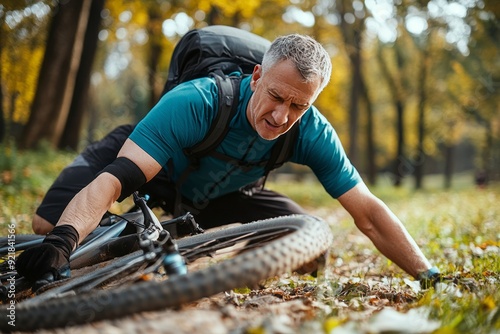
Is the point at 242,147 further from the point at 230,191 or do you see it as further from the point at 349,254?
the point at 349,254

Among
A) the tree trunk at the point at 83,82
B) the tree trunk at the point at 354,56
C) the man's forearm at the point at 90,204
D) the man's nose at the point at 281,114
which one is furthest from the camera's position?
the tree trunk at the point at 354,56

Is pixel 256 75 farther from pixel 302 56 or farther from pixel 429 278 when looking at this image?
pixel 429 278

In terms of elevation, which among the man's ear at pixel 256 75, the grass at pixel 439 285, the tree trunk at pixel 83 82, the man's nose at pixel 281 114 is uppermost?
the tree trunk at pixel 83 82

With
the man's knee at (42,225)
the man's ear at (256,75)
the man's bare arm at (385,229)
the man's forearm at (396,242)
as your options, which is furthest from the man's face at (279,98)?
the man's knee at (42,225)

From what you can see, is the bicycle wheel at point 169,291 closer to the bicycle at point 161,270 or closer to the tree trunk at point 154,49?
the bicycle at point 161,270

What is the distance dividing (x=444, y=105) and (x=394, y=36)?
6.90 metres

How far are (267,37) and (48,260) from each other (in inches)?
762

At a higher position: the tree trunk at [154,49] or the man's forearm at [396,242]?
the tree trunk at [154,49]

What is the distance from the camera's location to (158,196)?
3.92m

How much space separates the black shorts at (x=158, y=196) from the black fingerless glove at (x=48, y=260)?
52.6 inches

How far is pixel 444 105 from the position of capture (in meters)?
27.1

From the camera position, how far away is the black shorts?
385cm

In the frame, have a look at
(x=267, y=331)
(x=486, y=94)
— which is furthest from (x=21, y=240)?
(x=486, y=94)

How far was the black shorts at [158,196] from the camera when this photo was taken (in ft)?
12.6
